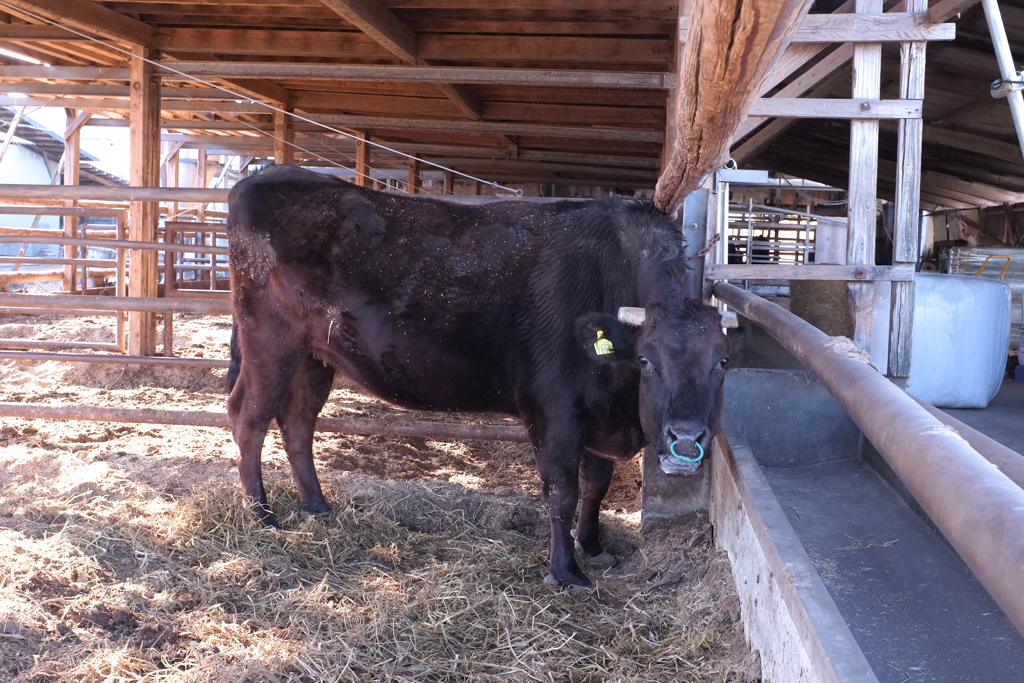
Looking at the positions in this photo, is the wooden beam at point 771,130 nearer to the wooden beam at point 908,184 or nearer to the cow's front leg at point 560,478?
the wooden beam at point 908,184

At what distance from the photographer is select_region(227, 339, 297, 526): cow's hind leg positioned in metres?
4.72

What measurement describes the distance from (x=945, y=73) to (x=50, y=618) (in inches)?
299

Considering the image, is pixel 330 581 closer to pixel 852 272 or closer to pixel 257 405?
pixel 257 405

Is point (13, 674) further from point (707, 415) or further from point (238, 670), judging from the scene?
point (707, 415)

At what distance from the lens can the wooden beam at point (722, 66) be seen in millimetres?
1475

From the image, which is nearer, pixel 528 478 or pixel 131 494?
pixel 131 494

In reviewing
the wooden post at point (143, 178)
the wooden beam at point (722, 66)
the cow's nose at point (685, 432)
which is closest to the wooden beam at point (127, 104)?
the wooden post at point (143, 178)

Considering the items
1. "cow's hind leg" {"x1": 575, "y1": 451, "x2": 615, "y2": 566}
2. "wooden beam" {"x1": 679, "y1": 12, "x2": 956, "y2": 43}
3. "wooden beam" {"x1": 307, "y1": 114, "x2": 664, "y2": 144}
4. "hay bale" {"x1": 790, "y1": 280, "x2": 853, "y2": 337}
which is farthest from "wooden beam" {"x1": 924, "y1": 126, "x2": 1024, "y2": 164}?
"cow's hind leg" {"x1": 575, "y1": 451, "x2": 615, "y2": 566}

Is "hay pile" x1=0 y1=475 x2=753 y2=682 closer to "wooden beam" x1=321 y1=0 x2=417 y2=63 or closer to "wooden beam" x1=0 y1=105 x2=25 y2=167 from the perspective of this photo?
"wooden beam" x1=321 y1=0 x2=417 y2=63

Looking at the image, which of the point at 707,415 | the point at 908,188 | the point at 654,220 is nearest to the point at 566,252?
the point at 654,220

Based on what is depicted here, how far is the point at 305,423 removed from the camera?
495 cm

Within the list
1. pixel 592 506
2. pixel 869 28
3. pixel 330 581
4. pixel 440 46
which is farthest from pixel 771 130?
pixel 330 581

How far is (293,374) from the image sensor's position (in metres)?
4.79

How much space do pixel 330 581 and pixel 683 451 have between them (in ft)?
5.56
